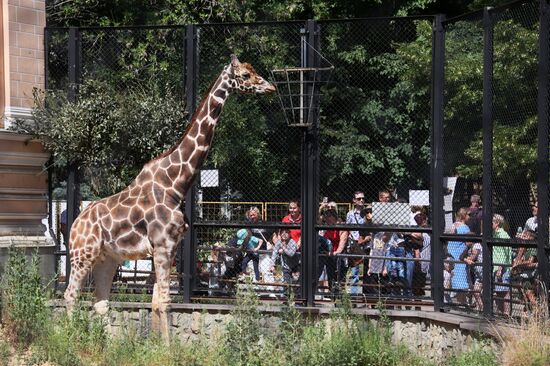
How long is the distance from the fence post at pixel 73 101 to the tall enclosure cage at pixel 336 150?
27mm

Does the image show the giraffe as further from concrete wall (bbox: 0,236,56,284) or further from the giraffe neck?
concrete wall (bbox: 0,236,56,284)

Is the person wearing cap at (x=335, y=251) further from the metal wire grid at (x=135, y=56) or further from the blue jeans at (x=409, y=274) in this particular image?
the metal wire grid at (x=135, y=56)

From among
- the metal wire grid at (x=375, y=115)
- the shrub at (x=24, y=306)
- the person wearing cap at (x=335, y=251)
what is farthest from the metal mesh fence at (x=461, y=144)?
the shrub at (x=24, y=306)

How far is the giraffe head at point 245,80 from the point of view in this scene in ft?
39.5

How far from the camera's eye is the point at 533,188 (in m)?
10.3

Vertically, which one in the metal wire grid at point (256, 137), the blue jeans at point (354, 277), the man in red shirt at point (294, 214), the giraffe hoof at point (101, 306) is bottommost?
the giraffe hoof at point (101, 306)

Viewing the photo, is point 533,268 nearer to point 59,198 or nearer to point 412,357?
point 412,357

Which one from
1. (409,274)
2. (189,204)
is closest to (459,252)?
(409,274)

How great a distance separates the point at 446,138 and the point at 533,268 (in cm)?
228

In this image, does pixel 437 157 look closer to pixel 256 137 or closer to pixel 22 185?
Answer: pixel 256 137

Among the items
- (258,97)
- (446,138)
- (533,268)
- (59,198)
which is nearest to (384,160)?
(446,138)

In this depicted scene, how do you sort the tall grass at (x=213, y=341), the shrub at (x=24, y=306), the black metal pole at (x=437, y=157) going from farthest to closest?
the black metal pole at (x=437, y=157) < the shrub at (x=24, y=306) < the tall grass at (x=213, y=341)

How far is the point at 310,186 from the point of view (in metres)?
12.7

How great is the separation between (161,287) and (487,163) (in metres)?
3.60
